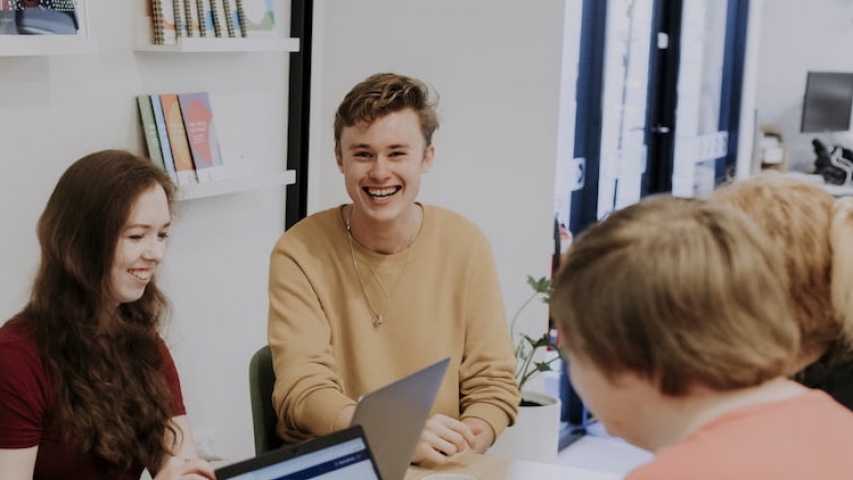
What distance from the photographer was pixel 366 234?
235 cm

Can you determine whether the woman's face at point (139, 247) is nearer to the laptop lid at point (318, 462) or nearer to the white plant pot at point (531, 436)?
the laptop lid at point (318, 462)

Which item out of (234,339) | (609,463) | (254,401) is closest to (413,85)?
(254,401)

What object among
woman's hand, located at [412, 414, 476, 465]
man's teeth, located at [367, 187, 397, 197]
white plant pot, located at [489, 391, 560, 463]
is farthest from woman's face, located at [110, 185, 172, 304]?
white plant pot, located at [489, 391, 560, 463]

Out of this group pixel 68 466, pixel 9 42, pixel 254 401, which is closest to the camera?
pixel 68 466

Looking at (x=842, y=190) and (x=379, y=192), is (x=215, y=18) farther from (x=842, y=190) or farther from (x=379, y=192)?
(x=842, y=190)

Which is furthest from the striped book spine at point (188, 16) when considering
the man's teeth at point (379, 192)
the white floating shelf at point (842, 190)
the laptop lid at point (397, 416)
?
the white floating shelf at point (842, 190)

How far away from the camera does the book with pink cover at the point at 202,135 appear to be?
3207mm

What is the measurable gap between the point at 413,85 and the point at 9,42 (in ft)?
2.88

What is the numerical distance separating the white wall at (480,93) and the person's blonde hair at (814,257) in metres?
2.45

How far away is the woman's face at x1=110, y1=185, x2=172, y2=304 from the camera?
1.99 metres

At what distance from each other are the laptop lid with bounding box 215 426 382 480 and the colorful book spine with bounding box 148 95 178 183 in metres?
1.67

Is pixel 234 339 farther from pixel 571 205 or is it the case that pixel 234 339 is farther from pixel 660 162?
pixel 660 162

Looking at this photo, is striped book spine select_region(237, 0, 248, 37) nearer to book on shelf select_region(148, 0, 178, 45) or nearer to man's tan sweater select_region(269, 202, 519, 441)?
book on shelf select_region(148, 0, 178, 45)

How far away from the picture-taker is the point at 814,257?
1.23 meters
